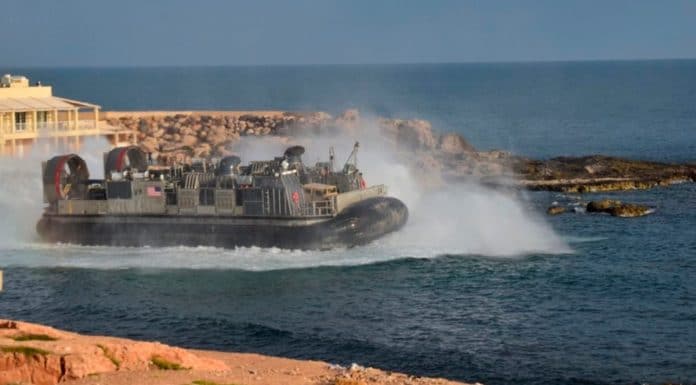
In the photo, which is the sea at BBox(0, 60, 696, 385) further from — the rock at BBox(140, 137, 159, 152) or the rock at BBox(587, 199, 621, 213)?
the rock at BBox(140, 137, 159, 152)

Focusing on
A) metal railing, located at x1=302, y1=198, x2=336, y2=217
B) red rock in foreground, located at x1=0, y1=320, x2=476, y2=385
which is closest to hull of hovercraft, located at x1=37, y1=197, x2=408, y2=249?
metal railing, located at x1=302, y1=198, x2=336, y2=217

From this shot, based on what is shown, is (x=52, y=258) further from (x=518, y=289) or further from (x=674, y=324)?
(x=674, y=324)

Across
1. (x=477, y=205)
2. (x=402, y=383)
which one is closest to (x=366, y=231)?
(x=477, y=205)

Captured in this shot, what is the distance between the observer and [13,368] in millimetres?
21188

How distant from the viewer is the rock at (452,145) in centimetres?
6981

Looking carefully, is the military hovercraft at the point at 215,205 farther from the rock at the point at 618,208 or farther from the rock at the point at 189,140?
the rock at the point at 189,140

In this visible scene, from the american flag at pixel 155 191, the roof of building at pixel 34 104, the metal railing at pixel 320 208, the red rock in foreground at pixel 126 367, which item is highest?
the roof of building at pixel 34 104

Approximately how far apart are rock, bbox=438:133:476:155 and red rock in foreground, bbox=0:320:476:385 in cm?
4551

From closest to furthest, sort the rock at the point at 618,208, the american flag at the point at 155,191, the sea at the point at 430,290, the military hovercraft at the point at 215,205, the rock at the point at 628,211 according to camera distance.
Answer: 1. the sea at the point at 430,290
2. the military hovercraft at the point at 215,205
3. the american flag at the point at 155,191
4. the rock at the point at 628,211
5. the rock at the point at 618,208

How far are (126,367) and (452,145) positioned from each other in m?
50.3

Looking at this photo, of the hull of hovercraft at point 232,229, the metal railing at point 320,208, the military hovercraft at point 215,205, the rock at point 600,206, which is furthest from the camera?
Answer: the rock at point 600,206

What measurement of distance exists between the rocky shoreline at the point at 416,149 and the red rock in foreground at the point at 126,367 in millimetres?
35224

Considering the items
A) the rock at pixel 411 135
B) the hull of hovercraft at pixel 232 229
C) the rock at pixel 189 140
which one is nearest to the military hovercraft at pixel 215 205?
the hull of hovercraft at pixel 232 229

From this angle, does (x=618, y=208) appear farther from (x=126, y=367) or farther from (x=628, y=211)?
(x=126, y=367)
